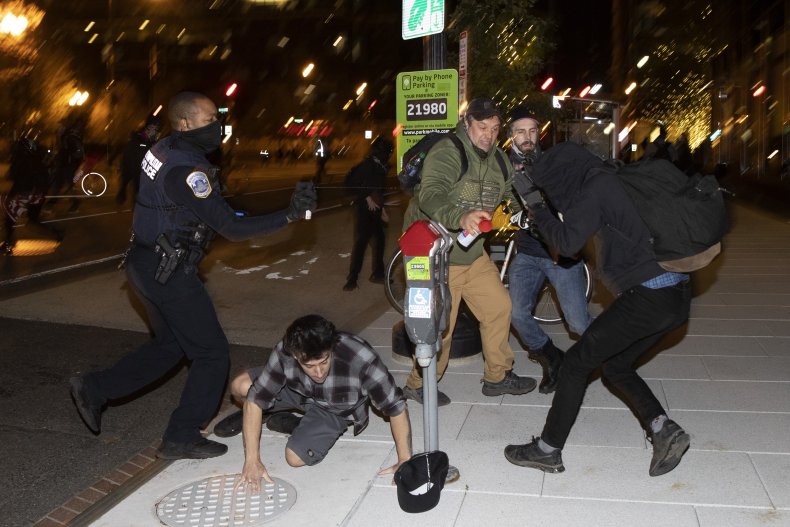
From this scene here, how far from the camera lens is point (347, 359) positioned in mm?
4355

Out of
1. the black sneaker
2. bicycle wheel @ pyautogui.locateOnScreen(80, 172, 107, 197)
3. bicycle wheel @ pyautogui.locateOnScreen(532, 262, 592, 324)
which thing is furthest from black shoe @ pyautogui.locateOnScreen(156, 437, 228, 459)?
bicycle wheel @ pyautogui.locateOnScreen(80, 172, 107, 197)

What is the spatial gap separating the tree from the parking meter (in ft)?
30.1

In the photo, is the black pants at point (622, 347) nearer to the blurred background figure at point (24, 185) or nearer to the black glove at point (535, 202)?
the black glove at point (535, 202)

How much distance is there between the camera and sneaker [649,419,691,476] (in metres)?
4.37

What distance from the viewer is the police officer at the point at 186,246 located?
4551mm

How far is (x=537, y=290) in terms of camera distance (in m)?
6.22

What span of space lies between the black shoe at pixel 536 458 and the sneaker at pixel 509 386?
1253 millimetres

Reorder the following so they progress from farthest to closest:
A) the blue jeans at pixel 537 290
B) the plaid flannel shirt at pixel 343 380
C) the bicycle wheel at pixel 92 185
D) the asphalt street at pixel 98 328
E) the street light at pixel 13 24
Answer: the street light at pixel 13 24
the bicycle wheel at pixel 92 185
the blue jeans at pixel 537 290
the asphalt street at pixel 98 328
the plaid flannel shirt at pixel 343 380

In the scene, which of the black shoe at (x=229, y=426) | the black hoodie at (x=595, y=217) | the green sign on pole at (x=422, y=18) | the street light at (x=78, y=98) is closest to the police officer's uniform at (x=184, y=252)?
the black shoe at (x=229, y=426)

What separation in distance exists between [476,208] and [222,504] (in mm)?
2257

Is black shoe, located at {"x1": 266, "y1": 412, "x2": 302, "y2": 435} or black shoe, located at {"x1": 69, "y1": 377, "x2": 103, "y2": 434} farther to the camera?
black shoe, located at {"x1": 266, "y1": 412, "x2": 302, "y2": 435}

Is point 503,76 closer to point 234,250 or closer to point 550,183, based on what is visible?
point 234,250

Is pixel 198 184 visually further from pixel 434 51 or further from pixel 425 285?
pixel 434 51

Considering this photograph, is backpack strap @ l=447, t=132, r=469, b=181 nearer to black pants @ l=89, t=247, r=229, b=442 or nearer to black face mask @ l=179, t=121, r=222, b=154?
black face mask @ l=179, t=121, r=222, b=154
